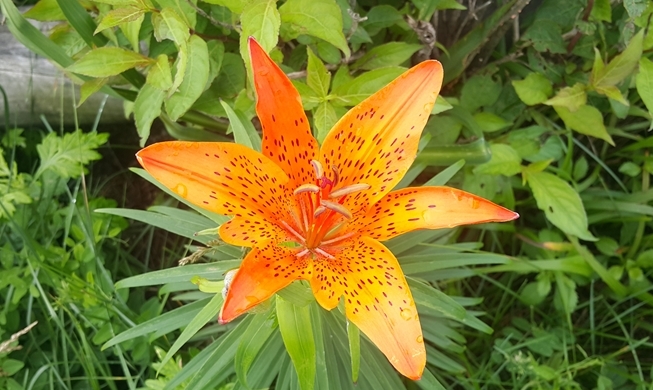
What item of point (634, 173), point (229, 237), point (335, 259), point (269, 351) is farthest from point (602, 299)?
point (229, 237)

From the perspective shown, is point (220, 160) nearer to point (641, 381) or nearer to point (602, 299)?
point (641, 381)

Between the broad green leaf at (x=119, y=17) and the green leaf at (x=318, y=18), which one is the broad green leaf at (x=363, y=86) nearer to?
the green leaf at (x=318, y=18)

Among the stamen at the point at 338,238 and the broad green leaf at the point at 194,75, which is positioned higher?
the broad green leaf at the point at 194,75

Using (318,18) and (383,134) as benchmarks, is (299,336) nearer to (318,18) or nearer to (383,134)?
(383,134)

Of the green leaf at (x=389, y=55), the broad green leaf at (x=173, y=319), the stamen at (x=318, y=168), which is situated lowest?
the broad green leaf at (x=173, y=319)

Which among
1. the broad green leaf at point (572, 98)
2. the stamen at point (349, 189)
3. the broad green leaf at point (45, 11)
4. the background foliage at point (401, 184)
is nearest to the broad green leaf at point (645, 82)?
the background foliage at point (401, 184)

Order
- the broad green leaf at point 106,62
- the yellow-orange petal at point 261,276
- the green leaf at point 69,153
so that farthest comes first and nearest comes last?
the green leaf at point 69,153 → the broad green leaf at point 106,62 → the yellow-orange petal at point 261,276

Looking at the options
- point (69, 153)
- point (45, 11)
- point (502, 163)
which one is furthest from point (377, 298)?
point (69, 153)
